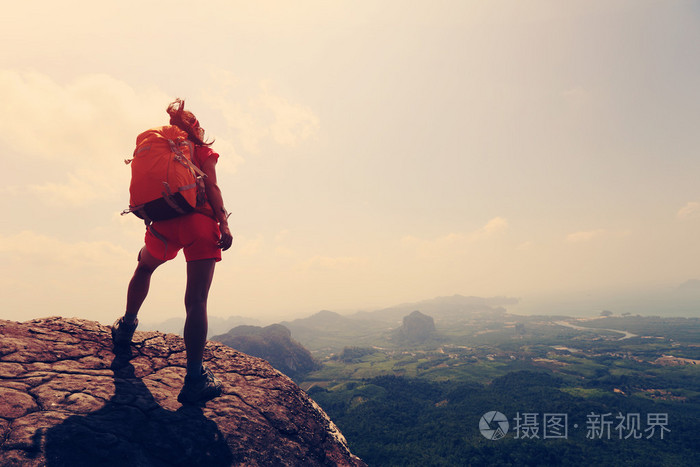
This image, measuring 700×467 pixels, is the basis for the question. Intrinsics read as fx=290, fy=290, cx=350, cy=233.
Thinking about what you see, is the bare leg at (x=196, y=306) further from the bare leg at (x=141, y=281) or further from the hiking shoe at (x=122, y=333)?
the hiking shoe at (x=122, y=333)

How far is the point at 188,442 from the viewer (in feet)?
11.8

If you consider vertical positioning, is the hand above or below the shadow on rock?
above

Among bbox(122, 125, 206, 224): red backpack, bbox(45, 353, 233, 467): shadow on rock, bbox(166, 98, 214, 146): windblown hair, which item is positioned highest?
bbox(166, 98, 214, 146): windblown hair

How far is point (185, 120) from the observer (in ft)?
14.8

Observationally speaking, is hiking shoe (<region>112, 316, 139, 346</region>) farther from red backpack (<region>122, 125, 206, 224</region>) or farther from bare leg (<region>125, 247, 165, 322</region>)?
red backpack (<region>122, 125, 206, 224</region>)

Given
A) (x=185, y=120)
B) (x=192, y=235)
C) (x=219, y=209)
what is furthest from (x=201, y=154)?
(x=192, y=235)

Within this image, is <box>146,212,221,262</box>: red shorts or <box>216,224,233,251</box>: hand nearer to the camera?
<box>146,212,221,262</box>: red shorts

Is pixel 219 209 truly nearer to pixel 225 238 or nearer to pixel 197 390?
pixel 225 238

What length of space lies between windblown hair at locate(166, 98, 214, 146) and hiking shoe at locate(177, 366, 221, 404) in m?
3.61

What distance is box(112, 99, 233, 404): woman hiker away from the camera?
4121mm

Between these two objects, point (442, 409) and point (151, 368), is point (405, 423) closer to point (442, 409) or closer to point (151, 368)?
point (442, 409)

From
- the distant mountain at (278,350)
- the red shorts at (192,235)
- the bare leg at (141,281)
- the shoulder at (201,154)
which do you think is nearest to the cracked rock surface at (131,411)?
the bare leg at (141,281)

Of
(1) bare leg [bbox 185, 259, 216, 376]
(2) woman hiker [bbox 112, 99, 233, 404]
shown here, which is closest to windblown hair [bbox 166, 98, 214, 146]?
(2) woman hiker [bbox 112, 99, 233, 404]

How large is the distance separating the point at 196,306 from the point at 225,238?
1030 millimetres
